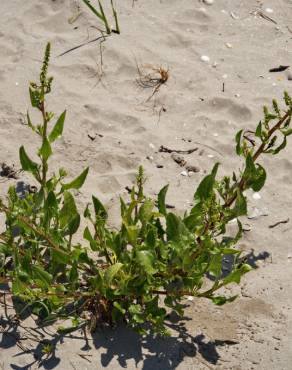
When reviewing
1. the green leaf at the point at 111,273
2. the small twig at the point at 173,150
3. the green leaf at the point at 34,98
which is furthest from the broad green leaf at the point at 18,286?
the small twig at the point at 173,150

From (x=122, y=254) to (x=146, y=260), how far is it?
0.23 metres

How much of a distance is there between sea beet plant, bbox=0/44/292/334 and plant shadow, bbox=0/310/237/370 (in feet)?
0.24

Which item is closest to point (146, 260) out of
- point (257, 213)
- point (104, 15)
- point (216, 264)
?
point (216, 264)

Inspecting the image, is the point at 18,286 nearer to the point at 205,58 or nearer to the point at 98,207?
the point at 98,207

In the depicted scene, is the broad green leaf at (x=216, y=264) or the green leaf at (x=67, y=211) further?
the green leaf at (x=67, y=211)

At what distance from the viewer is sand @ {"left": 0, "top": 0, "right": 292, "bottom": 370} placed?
316cm

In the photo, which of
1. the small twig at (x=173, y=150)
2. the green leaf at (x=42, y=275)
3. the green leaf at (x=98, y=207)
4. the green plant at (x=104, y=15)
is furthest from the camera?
the green plant at (x=104, y=15)

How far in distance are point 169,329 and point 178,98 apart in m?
1.99

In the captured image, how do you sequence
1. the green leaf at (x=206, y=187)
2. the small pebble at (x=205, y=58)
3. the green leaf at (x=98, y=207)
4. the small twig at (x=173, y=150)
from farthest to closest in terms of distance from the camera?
the small pebble at (x=205, y=58) → the small twig at (x=173, y=150) → the green leaf at (x=98, y=207) → the green leaf at (x=206, y=187)

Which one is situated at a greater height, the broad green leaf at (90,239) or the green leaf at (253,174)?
the green leaf at (253,174)

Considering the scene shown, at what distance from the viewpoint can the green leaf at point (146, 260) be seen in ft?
9.48

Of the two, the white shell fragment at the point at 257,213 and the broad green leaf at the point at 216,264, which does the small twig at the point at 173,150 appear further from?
the broad green leaf at the point at 216,264

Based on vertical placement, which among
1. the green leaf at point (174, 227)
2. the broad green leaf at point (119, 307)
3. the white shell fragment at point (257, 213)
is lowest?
the white shell fragment at point (257, 213)

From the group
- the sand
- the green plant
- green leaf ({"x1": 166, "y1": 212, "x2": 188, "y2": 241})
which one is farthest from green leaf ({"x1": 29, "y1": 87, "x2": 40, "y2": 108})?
the green plant
